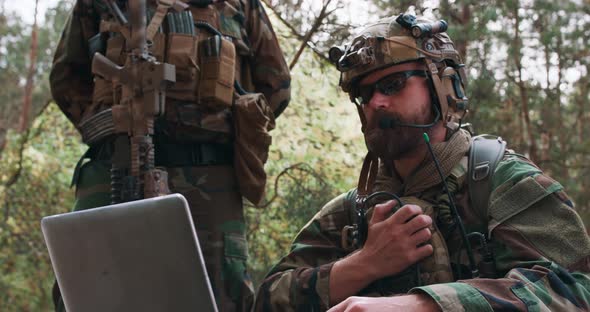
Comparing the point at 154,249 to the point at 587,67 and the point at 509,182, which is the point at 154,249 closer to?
the point at 509,182

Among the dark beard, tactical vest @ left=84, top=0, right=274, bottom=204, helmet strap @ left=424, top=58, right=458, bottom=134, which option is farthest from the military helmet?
tactical vest @ left=84, top=0, right=274, bottom=204

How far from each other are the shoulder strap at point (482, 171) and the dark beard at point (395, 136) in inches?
7.6

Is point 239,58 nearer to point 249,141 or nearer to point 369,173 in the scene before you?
point 249,141

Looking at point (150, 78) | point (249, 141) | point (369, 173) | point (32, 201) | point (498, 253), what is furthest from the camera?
point (32, 201)

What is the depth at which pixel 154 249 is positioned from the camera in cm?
211

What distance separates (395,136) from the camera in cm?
289

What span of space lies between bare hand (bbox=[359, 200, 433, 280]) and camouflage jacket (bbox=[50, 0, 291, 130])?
1.77 m

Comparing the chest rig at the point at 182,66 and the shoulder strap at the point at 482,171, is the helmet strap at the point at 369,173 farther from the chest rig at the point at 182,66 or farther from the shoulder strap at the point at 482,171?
the chest rig at the point at 182,66

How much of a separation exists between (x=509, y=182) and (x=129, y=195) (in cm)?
168

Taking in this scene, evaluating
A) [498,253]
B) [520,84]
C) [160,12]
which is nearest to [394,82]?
[498,253]

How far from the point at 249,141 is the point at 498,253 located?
67.0 inches

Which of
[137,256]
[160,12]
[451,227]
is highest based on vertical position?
[160,12]

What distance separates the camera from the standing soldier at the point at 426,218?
235 centimetres

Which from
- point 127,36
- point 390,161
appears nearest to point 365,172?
point 390,161
